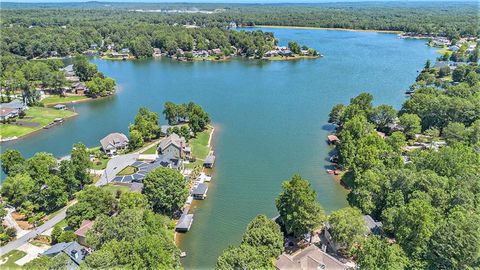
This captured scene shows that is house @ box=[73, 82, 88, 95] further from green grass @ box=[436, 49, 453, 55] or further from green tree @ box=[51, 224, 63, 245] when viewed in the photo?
green grass @ box=[436, 49, 453, 55]

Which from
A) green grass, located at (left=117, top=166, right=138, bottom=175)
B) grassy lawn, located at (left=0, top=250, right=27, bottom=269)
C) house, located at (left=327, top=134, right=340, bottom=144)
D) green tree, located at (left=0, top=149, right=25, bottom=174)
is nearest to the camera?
grassy lawn, located at (left=0, top=250, right=27, bottom=269)

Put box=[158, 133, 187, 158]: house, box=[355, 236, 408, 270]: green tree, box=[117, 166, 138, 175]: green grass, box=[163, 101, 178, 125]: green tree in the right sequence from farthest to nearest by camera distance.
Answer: box=[163, 101, 178, 125]: green tree, box=[158, 133, 187, 158]: house, box=[117, 166, 138, 175]: green grass, box=[355, 236, 408, 270]: green tree

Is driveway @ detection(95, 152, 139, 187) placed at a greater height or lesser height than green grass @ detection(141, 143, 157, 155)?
lesser

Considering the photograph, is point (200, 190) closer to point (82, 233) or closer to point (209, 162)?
point (209, 162)

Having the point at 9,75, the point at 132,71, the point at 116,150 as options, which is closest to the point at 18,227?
the point at 116,150

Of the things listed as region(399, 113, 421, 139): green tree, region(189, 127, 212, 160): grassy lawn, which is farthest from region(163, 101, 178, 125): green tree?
region(399, 113, 421, 139): green tree

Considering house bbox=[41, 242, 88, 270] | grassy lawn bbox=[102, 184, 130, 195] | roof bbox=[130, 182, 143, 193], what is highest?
roof bbox=[130, 182, 143, 193]

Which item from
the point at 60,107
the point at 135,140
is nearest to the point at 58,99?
the point at 60,107

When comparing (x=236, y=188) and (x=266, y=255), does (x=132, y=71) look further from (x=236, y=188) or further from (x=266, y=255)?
(x=266, y=255)
